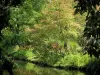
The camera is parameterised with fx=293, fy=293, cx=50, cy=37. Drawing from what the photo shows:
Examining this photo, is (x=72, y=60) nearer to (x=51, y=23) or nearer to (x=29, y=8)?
(x=51, y=23)

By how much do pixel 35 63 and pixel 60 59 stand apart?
3.21 meters

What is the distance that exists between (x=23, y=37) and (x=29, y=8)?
34.3 feet

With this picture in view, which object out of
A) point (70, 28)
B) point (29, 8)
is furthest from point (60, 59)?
point (29, 8)

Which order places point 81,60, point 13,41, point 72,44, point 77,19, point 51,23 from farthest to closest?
point 77,19 < point 72,44 < point 51,23 < point 81,60 < point 13,41

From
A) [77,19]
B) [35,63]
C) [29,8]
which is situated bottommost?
[35,63]

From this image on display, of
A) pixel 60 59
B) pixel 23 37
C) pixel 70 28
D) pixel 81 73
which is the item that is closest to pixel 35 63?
pixel 60 59

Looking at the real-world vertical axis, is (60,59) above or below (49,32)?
below

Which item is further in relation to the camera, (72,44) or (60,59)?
(72,44)

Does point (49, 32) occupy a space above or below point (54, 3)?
below

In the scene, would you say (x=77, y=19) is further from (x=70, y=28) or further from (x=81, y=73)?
(x=81, y=73)

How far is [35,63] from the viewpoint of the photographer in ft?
99.7

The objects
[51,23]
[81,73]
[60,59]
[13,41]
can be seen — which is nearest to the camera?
[13,41]

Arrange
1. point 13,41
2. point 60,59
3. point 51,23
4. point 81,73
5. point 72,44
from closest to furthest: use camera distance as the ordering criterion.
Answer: point 13,41
point 81,73
point 60,59
point 51,23
point 72,44

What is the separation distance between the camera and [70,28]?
1209 inches
